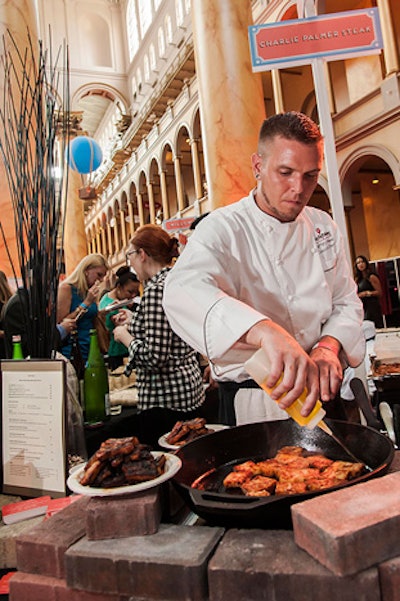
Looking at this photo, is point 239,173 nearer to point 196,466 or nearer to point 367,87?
point 196,466

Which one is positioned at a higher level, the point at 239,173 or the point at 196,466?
the point at 239,173

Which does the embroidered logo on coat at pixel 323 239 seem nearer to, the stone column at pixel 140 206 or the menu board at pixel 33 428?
the menu board at pixel 33 428

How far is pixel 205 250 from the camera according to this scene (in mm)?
1440

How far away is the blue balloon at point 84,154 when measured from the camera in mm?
8773

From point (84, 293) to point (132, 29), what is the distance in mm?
20659

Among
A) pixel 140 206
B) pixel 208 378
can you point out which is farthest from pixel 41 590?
pixel 140 206

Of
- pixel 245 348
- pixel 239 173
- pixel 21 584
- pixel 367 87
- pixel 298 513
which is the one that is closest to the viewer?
pixel 298 513

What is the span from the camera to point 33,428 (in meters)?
1.38

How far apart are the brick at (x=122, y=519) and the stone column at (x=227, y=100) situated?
4623 mm

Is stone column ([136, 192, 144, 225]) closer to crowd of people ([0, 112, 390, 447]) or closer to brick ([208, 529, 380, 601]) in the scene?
→ crowd of people ([0, 112, 390, 447])

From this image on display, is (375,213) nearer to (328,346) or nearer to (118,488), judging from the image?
(328,346)

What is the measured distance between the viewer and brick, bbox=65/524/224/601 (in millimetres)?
715

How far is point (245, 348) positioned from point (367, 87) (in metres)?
10.8

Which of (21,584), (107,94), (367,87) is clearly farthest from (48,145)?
(107,94)
